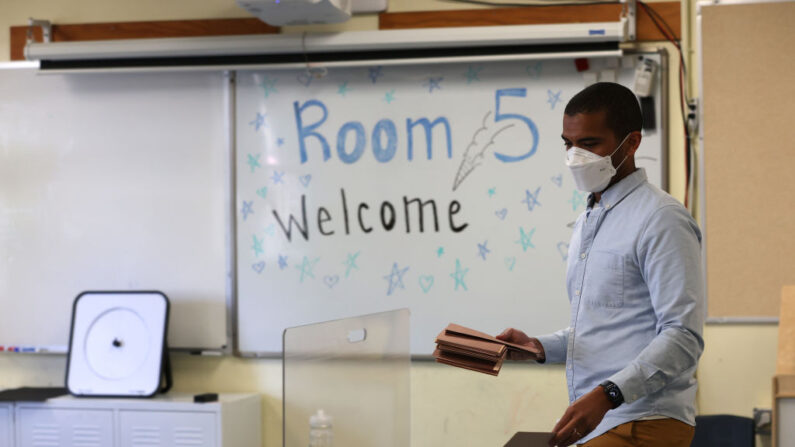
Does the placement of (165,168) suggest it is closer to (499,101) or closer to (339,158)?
(339,158)

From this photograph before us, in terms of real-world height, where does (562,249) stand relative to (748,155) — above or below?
below

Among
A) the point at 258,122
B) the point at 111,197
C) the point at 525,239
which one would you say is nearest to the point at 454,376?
the point at 525,239

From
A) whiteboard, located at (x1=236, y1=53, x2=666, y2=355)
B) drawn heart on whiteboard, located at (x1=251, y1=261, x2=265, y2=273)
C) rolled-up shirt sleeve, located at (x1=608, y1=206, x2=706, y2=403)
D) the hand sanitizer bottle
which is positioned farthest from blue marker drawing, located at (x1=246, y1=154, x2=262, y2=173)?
rolled-up shirt sleeve, located at (x1=608, y1=206, x2=706, y2=403)

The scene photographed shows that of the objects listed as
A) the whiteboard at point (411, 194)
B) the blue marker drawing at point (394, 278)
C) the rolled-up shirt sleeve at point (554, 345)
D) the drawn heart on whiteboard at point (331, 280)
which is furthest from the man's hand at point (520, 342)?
the drawn heart on whiteboard at point (331, 280)

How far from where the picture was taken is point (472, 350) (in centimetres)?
172

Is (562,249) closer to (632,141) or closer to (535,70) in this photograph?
(535,70)

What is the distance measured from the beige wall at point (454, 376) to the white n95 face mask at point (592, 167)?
1.76 metres

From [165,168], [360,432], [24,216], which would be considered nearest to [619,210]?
[360,432]

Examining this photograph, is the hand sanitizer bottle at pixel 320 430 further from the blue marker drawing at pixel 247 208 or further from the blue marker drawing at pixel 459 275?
the blue marker drawing at pixel 247 208

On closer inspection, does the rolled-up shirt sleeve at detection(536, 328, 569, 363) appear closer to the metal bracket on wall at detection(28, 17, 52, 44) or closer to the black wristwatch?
the black wristwatch

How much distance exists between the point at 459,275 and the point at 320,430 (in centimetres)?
142

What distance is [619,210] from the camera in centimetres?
168

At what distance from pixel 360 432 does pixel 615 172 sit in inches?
42.8

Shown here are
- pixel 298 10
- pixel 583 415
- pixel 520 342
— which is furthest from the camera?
pixel 298 10
